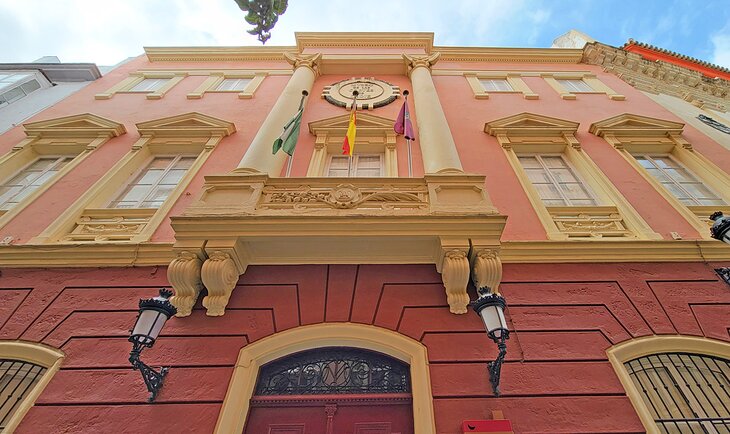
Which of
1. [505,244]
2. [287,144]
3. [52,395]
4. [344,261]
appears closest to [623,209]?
[505,244]

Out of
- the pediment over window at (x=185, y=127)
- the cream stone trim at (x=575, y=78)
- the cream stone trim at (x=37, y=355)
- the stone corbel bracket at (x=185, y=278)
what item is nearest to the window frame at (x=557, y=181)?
the cream stone trim at (x=575, y=78)

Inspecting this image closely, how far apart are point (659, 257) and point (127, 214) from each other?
9.55 meters

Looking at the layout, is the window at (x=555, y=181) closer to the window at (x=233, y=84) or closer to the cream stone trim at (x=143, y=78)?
the window at (x=233, y=84)

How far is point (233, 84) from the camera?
12.3m

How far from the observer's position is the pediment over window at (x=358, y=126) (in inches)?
359

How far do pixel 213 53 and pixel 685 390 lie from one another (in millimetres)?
16022

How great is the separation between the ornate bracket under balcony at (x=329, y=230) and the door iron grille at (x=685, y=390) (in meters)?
2.27

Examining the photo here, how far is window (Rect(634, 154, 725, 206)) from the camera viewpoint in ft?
24.5

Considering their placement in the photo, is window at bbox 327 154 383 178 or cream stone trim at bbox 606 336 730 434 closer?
cream stone trim at bbox 606 336 730 434

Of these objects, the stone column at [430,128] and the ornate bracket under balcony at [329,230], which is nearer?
the ornate bracket under balcony at [329,230]

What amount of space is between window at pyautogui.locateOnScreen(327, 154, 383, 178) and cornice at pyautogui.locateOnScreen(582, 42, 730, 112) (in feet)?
34.2

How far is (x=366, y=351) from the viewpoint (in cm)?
479

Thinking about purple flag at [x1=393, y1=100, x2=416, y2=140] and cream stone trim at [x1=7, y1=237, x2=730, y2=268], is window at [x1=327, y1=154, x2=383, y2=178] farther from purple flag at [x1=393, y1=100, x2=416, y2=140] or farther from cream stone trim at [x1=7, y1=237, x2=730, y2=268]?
cream stone trim at [x1=7, y1=237, x2=730, y2=268]

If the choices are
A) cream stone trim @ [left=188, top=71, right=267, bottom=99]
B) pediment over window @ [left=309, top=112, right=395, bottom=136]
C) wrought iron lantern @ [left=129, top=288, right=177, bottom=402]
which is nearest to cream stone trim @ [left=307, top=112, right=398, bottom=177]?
pediment over window @ [left=309, top=112, right=395, bottom=136]
